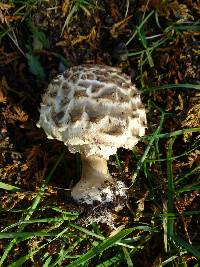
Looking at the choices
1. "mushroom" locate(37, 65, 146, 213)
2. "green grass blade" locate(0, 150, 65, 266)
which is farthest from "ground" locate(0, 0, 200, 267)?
"mushroom" locate(37, 65, 146, 213)

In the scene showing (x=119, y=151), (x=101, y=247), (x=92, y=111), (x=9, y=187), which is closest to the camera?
(x=92, y=111)

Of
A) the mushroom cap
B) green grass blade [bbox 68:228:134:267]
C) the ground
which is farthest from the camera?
the ground

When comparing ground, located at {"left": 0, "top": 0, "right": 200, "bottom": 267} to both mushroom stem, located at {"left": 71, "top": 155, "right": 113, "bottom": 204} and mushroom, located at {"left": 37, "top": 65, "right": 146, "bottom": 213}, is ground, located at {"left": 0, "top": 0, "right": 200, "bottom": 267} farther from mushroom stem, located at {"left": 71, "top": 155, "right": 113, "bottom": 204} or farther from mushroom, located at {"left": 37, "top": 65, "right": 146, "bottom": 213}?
mushroom, located at {"left": 37, "top": 65, "right": 146, "bottom": 213}

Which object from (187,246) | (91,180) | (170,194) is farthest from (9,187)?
(187,246)

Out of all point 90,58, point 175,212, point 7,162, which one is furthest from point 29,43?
point 175,212

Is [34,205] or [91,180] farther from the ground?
[91,180]

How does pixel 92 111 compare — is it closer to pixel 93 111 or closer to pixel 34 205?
pixel 93 111

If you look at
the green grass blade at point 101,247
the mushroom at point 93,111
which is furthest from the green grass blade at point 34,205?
the green grass blade at point 101,247

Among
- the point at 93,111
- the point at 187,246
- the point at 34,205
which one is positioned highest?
the point at 93,111
